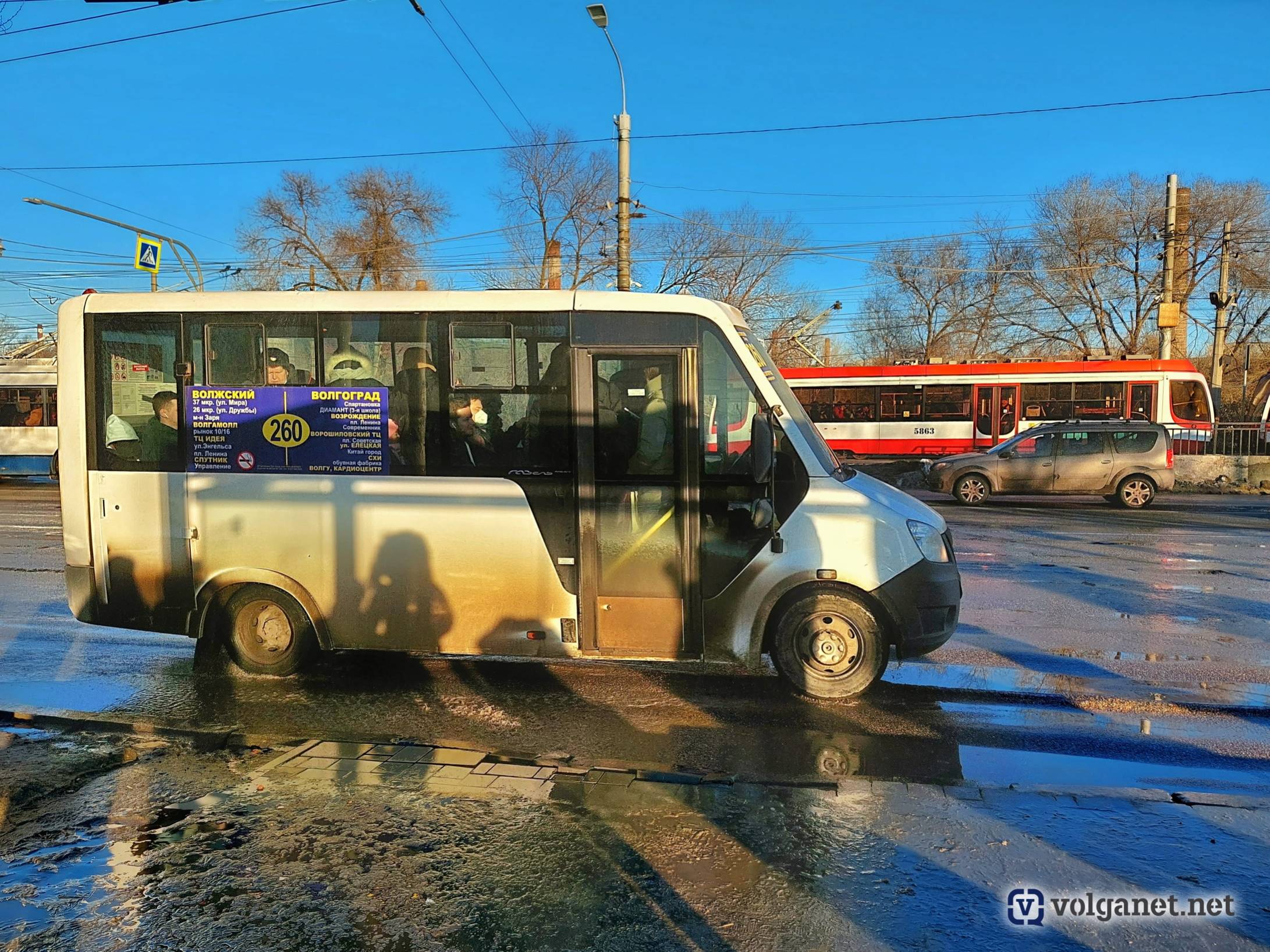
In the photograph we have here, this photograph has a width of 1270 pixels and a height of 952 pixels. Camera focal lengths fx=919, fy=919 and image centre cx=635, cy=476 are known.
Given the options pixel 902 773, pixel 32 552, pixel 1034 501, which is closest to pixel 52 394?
pixel 32 552

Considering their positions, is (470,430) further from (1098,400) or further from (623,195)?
(1098,400)

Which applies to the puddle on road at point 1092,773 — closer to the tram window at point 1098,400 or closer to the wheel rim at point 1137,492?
the wheel rim at point 1137,492

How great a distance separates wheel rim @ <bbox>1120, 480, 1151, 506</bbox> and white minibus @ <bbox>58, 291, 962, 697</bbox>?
47.3ft

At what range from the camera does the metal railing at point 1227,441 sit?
23.1 meters

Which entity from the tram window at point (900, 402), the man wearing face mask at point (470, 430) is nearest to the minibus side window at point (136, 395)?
the man wearing face mask at point (470, 430)

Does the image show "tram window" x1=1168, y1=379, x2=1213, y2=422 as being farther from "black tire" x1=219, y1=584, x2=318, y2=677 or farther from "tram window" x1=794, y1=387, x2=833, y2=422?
"black tire" x1=219, y1=584, x2=318, y2=677

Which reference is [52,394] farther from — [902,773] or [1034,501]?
[902,773]

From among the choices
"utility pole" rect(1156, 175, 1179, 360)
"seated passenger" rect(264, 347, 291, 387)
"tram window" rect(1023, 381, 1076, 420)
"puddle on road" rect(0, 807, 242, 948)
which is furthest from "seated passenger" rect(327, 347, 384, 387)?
"tram window" rect(1023, 381, 1076, 420)

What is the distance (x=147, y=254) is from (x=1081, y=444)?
77.1 feet

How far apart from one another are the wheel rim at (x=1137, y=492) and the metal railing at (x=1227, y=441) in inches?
266

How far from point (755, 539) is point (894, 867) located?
2357mm

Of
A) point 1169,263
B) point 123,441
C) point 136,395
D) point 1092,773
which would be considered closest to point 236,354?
point 136,395

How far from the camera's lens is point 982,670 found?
6.53 m

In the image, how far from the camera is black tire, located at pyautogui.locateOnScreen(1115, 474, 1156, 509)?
18125mm
